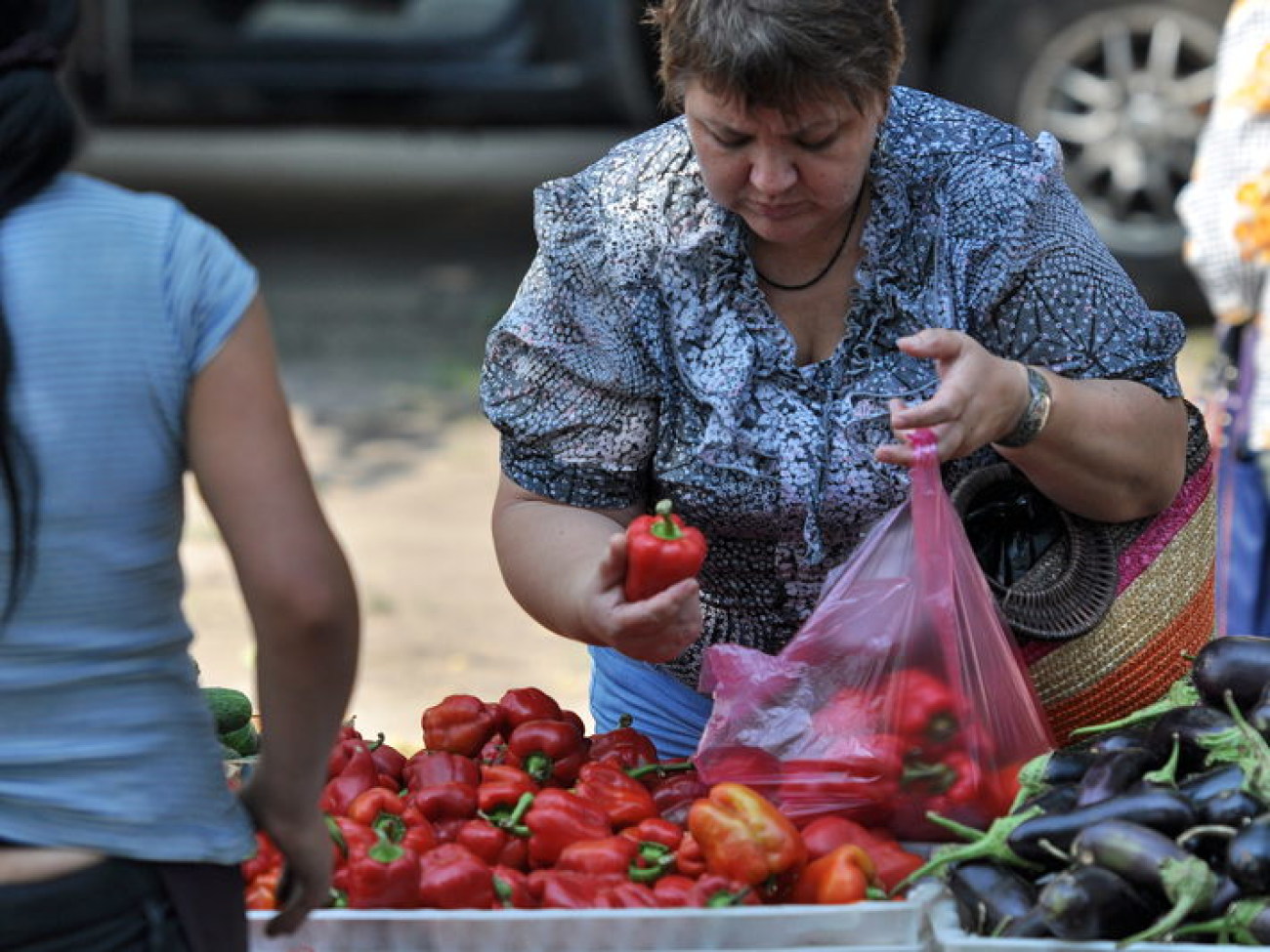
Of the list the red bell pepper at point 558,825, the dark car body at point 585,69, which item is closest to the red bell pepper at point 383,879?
the red bell pepper at point 558,825

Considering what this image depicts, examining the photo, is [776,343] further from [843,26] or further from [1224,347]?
[1224,347]

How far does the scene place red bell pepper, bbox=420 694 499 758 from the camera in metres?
2.75

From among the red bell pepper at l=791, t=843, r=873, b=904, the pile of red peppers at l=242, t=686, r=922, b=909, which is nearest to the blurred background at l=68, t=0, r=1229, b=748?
the pile of red peppers at l=242, t=686, r=922, b=909

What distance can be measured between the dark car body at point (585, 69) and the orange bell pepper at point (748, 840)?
4.92 m

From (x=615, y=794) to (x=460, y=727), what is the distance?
33 centimetres

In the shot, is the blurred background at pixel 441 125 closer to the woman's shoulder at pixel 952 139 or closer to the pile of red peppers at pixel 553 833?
the pile of red peppers at pixel 553 833

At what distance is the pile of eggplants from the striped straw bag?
218 mm

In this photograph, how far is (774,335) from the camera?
8.79 feet

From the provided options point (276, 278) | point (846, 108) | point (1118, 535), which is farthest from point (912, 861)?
point (276, 278)

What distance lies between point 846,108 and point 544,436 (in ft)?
2.01

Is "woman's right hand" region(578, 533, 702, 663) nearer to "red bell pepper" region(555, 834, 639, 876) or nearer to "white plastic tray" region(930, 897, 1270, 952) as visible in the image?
"red bell pepper" region(555, 834, 639, 876)

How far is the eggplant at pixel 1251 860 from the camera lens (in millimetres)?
2062

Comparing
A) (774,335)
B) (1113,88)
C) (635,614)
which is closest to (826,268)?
(774,335)

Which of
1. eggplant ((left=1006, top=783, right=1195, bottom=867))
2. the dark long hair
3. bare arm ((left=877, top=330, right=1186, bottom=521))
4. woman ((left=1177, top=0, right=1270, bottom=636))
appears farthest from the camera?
woman ((left=1177, top=0, right=1270, bottom=636))
